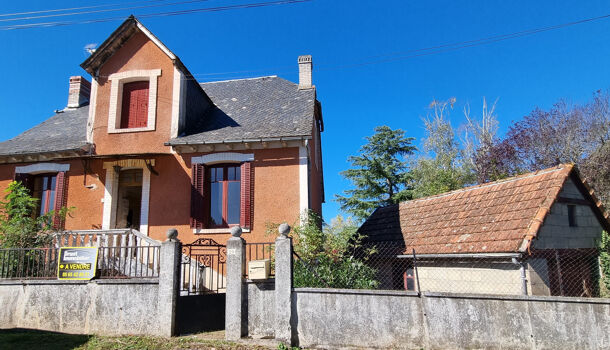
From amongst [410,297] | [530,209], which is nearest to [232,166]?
[410,297]

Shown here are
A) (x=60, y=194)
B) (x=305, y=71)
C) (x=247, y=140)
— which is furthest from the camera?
(x=305, y=71)

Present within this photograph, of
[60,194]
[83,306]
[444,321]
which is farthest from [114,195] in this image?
[444,321]

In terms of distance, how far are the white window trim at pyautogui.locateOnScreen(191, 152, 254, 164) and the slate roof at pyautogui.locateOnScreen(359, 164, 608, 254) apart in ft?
18.1

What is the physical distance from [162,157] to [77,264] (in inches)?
187

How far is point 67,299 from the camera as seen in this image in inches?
309

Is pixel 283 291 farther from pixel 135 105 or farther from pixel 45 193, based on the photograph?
pixel 45 193

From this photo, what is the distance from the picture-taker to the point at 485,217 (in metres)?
9.99

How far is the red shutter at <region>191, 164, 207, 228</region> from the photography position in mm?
11477

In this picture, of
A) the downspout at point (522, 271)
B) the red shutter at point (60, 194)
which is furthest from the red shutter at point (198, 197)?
the downspout at point (522, 271)

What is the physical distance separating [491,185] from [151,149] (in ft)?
34.9

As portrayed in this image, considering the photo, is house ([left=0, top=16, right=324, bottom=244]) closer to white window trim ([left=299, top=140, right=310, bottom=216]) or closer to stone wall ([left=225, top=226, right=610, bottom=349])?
white window trim ([left=299, top=140, right=310, bottom=216])

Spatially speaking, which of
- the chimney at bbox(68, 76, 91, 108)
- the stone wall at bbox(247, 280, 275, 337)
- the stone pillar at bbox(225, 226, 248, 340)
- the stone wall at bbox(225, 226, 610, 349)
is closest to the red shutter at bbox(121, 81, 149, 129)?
the chimney at bbox(68, 76, 91, 108)

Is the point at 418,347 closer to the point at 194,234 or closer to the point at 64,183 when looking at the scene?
the point at 194,234

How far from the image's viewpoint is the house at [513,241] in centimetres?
838
